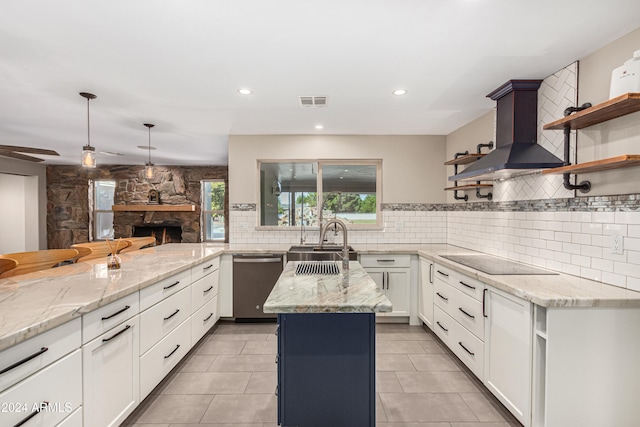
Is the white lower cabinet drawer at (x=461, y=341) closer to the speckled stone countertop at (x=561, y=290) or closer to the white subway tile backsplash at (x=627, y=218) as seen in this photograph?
the speckled stone countertop at (x=561, y=290)

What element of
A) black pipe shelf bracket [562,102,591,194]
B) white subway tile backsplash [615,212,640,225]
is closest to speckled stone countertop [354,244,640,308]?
white subway tile backsplash [615,212,640,225]

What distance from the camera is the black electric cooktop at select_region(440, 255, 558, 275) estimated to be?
224 cm

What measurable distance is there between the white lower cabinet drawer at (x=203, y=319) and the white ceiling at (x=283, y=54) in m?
2.08

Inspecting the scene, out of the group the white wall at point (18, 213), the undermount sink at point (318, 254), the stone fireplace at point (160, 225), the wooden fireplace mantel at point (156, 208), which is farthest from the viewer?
the stone fireplace at point (160, 225)

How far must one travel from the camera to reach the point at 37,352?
1202 millimetres

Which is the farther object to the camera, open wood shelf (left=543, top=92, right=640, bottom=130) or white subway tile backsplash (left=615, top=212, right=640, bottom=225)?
white subway tile backsplash (left=615, top=212, right=640, bottom=225)

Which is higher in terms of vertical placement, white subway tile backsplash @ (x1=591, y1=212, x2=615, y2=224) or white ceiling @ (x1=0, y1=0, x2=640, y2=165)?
white ceiling @ (x1=0, y1=0, x2=640, y2=165)

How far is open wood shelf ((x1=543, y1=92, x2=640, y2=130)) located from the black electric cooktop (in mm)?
1025

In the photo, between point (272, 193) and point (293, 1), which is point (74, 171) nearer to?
point (272, 193)

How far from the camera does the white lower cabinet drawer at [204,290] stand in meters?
2.88

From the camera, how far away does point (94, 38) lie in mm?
1892

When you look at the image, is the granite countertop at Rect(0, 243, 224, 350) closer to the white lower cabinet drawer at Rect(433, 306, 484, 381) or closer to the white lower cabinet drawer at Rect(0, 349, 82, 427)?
the white lower cabinet drawer at Rect(0, 349, 82, 427)

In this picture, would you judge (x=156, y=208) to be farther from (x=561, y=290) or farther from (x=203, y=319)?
(x=561, y=290)

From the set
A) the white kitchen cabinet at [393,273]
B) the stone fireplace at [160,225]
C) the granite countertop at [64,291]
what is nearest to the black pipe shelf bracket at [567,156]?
the white kitchen cabinet at [393,273]
